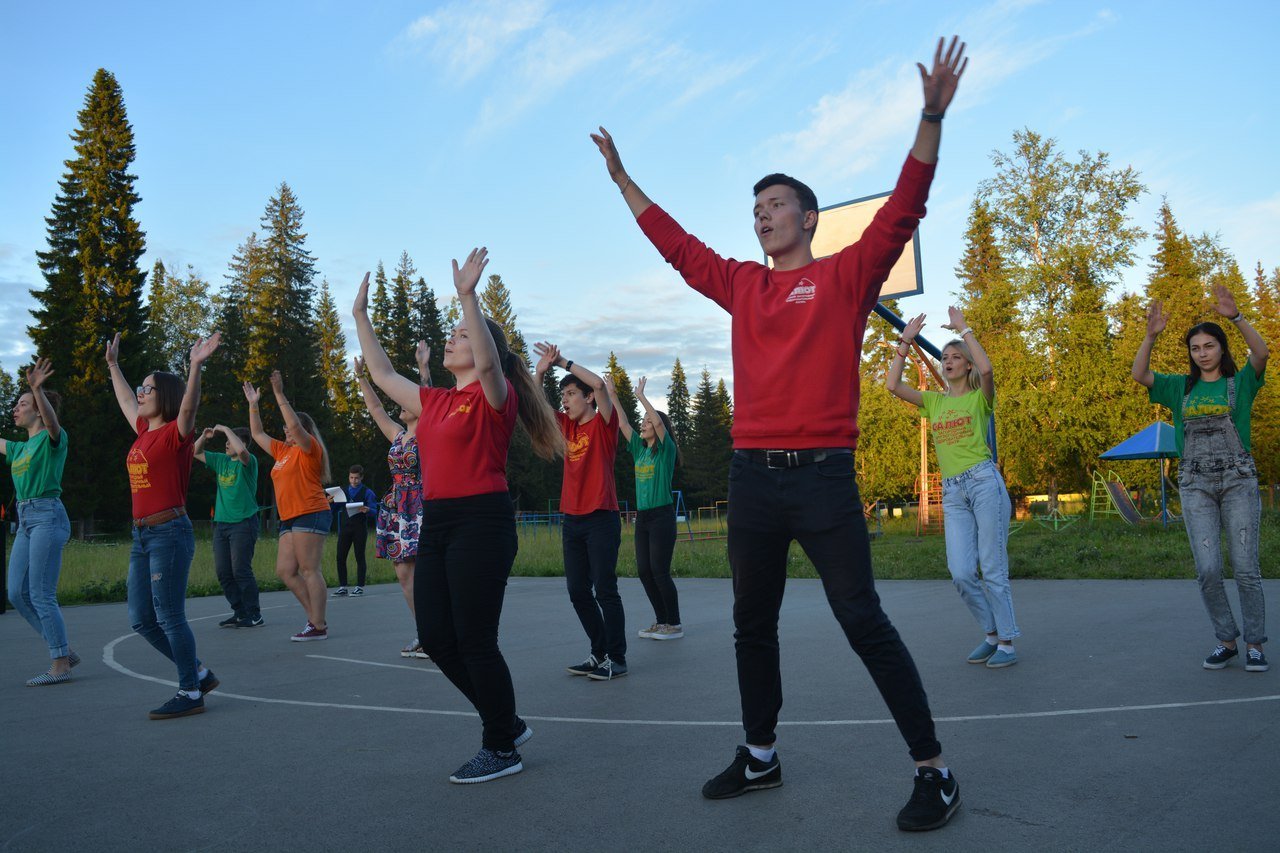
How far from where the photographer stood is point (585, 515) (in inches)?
273

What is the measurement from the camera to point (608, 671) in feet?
21.2

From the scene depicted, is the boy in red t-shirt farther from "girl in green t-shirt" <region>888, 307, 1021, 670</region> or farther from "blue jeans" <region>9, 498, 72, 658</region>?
"blue jeans" <region>9, 498, 72, 658</region>

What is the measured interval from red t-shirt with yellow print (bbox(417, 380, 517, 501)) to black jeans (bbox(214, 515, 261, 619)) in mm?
6792

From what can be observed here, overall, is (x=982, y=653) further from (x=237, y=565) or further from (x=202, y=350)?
(x=237, y=565)

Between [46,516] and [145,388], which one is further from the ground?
[145,388]

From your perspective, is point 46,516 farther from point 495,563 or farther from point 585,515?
point 495,563

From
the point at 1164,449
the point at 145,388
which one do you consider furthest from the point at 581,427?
the point at 1164,449

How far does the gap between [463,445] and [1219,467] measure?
15.6 feet

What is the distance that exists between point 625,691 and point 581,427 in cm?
208

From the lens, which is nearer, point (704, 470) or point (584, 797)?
point (584, 797)

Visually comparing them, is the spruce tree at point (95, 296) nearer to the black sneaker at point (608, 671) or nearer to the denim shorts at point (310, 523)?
the denim shorts at point (310, 523)

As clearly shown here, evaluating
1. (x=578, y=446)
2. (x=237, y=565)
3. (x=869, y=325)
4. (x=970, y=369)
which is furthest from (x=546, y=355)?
(x=869, y=325)

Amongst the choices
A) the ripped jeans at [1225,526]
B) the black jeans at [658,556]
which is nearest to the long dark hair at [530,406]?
the black jeans at [658,556]

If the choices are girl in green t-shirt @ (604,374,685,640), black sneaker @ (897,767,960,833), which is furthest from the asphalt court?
girl in green t-shirt @ (604,374,685,640)
